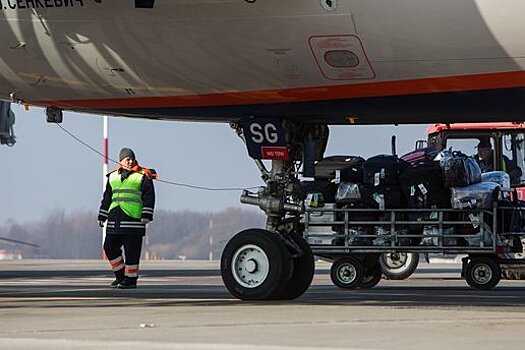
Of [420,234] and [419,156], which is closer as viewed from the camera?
[420,234]

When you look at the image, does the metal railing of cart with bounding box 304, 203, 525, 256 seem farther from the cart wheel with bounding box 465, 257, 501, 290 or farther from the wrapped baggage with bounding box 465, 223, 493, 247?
the cart wheel with bounding box 465, 257, 501, 290

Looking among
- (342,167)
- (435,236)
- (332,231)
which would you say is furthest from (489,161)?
(435,236)

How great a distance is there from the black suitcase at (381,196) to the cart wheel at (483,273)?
9.01 ft

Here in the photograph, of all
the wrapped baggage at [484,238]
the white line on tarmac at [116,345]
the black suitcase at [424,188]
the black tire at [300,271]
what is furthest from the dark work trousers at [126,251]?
the white line on tarmac at [116,345]

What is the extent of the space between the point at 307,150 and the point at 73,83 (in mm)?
2938

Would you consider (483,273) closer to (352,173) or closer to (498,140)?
(352,173)

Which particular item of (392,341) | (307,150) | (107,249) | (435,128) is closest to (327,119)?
(307,150)

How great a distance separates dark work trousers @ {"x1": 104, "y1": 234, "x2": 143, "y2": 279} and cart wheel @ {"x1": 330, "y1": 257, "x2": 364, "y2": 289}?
137 inches

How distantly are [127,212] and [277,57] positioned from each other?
448 centimetres

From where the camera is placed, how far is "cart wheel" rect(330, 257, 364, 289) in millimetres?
18109

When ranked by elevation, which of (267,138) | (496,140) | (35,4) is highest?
(35,4)

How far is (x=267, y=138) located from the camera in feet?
45.4

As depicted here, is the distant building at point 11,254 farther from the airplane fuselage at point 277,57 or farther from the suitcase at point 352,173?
the airplane fuselage at point 277,57

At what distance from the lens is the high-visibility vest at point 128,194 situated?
53.0ft
